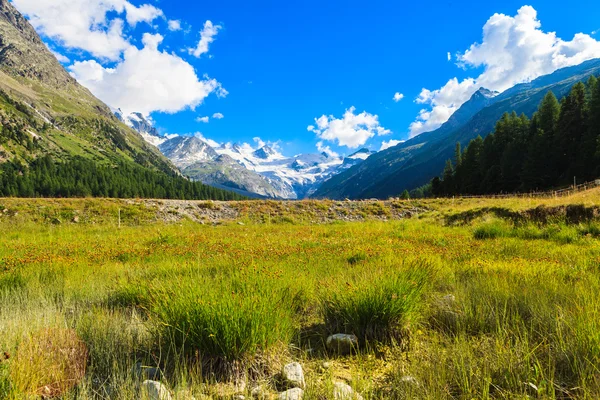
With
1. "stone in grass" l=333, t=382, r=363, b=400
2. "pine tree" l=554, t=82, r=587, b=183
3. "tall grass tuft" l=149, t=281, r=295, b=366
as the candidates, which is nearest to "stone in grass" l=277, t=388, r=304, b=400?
"stone in grass" l=333, t=382, r=363, b=400

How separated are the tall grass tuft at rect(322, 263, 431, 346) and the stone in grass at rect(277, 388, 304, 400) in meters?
1.25

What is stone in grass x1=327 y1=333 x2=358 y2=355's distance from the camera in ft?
11.9

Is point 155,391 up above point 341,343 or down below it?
above

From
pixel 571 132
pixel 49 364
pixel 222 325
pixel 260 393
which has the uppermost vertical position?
pixel 571 132

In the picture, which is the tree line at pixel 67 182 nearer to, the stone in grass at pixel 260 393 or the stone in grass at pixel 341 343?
the stone in grass at pixel 341 343

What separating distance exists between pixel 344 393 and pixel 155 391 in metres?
1.55

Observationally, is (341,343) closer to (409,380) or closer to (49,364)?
(409,380)

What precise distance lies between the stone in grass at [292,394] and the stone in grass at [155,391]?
92 cm

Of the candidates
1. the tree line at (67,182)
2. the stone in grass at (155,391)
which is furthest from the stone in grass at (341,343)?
the tree line at (67,182)

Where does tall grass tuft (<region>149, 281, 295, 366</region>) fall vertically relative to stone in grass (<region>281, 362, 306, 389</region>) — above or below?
above

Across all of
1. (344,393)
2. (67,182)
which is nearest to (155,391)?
(344,393)

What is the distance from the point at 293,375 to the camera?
2891 mm

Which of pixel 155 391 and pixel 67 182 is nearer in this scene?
pixel 155 391

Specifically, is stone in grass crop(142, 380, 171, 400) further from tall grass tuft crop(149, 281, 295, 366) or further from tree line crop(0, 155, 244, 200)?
tree line crop(0, 155, 244, 200)
